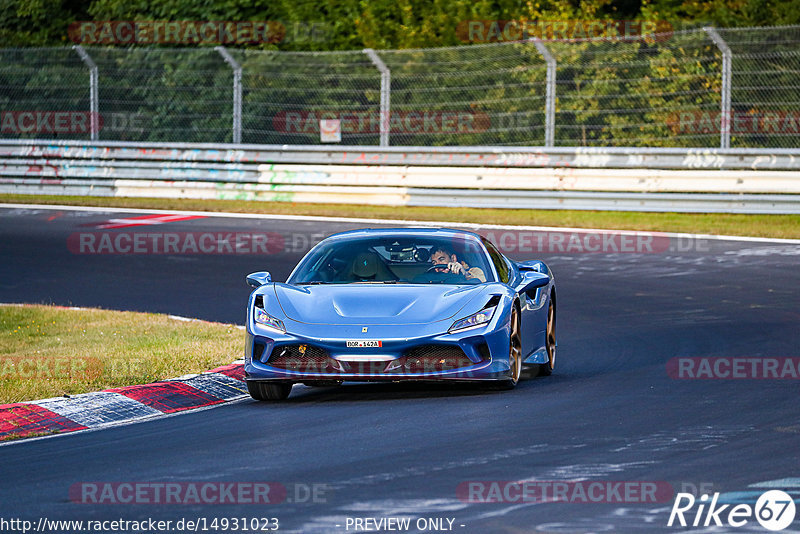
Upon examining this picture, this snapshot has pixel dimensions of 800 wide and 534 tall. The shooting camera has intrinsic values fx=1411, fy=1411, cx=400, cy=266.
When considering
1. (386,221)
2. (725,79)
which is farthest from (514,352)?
(386,221)

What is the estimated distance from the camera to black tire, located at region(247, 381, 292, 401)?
9.62m

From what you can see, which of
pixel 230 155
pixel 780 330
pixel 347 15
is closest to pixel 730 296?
pixel 780 330

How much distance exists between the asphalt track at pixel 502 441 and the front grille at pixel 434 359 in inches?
9.3

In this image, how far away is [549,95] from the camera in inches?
918

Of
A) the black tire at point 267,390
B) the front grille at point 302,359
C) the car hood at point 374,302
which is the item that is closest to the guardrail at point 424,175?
the car hood at point 374,302

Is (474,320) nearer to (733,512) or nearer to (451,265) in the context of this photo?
(451,265)

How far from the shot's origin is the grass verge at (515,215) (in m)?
21.4

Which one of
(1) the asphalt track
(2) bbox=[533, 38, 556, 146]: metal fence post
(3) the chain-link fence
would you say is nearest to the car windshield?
(1) the asphalt track

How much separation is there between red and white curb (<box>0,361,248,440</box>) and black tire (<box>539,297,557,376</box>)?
2322mm

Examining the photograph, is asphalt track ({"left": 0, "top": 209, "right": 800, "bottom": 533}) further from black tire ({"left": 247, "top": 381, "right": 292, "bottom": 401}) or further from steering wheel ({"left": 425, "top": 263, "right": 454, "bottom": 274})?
steering wheel ({"left": 425, "top": 263, "right": 454, "bottom": 274})

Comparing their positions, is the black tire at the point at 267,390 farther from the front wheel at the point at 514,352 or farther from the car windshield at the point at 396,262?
the front wheel at the point at 514,352

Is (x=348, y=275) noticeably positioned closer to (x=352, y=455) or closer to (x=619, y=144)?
(x=352, y=455)

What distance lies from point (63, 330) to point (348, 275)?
14.2 feet

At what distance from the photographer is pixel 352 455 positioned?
7367 millimetres
